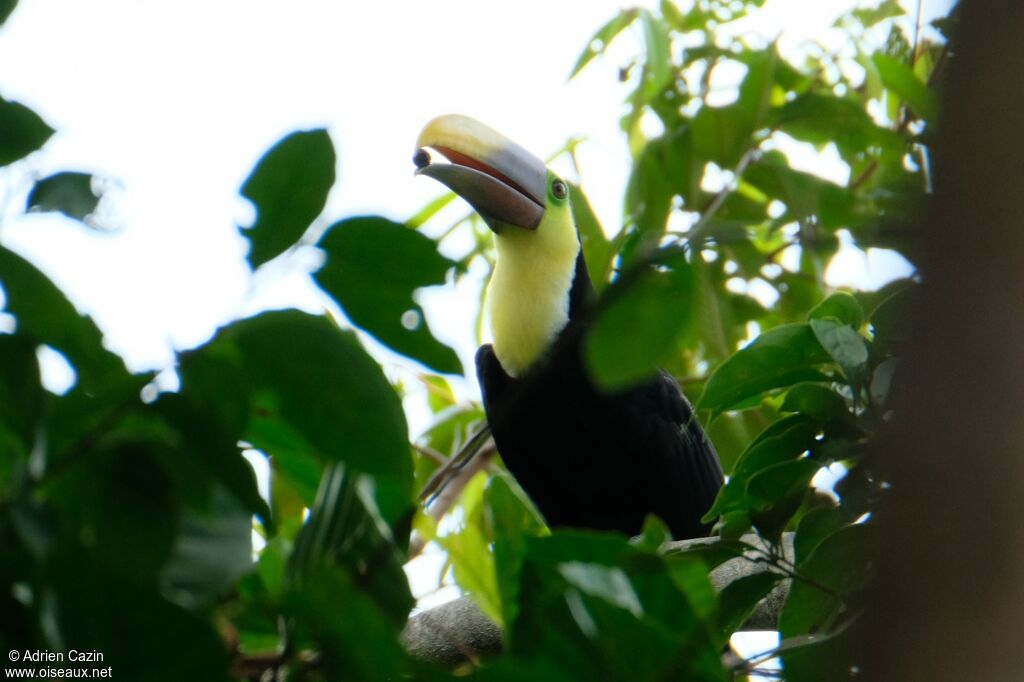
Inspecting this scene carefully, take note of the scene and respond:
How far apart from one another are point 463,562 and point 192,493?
0.47 meters

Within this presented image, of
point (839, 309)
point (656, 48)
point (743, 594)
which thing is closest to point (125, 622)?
point (743, 594)

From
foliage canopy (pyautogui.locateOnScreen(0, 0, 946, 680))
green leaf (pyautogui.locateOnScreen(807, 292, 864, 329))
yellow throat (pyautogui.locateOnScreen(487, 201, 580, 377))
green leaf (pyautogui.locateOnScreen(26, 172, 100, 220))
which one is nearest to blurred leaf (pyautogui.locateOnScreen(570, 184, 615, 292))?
yellow throat (pyautogui.locateOnScreen(487, 201, 580, 377))

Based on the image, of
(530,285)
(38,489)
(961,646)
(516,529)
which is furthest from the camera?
(530,285)

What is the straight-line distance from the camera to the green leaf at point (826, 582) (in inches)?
73.7

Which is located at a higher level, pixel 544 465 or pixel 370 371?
pixel 370 371

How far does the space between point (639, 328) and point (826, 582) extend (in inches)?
41.3

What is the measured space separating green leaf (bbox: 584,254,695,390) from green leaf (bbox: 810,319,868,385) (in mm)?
959

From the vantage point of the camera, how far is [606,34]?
170 inches

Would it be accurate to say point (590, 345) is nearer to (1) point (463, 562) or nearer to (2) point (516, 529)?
(1) point (463, 562)

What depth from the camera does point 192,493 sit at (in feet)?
3.74

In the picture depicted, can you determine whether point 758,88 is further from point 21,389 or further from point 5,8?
point 21,389

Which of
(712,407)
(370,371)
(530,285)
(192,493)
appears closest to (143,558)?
(192,493)

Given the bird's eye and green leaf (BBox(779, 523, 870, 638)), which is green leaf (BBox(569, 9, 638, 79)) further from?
green leaf (BBox(779, 523, 870, 638))

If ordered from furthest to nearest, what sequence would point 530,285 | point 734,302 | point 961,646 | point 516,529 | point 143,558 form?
point 530,285 → point 734,302 → point 516,529 → point 143,558 → point 961,646
